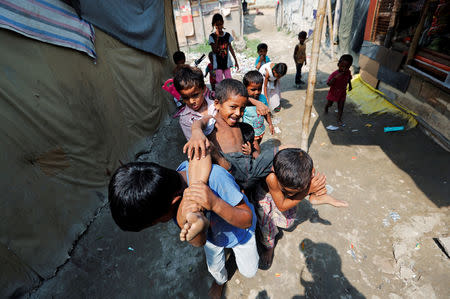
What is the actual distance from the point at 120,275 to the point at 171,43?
558cm

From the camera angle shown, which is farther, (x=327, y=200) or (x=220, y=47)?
(x=220, y=47)

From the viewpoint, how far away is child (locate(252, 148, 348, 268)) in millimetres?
1496

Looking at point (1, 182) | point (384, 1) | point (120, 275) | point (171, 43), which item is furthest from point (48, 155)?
point (384, 1)

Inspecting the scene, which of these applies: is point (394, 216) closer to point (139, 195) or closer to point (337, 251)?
point (337, 251)

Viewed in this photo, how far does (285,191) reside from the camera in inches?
66.1

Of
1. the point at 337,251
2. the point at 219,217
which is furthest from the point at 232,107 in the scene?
the point at 337,251

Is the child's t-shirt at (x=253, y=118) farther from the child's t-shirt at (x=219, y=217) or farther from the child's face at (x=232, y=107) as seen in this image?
the child's t-shirt at (x=219, y=217)

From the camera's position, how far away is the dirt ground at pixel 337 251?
6.80 feet

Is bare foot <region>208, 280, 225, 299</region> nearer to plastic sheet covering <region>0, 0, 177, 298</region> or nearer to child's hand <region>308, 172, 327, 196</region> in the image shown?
child's hand <region>308, 172, 327, 196</region>

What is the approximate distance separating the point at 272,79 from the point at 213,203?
408cm

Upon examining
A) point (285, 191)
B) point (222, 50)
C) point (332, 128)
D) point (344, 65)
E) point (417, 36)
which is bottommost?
point (332, 128)

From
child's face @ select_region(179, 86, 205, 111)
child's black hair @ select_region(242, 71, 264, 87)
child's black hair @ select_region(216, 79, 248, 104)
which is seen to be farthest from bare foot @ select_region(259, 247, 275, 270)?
child's black hair @ select_region(242, 71, 264, 87)

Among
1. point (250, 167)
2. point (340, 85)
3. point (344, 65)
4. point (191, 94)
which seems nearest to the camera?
point (250, 167)

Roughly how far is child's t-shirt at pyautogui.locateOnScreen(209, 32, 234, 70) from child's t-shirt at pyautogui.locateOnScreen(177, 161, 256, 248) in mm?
4288
